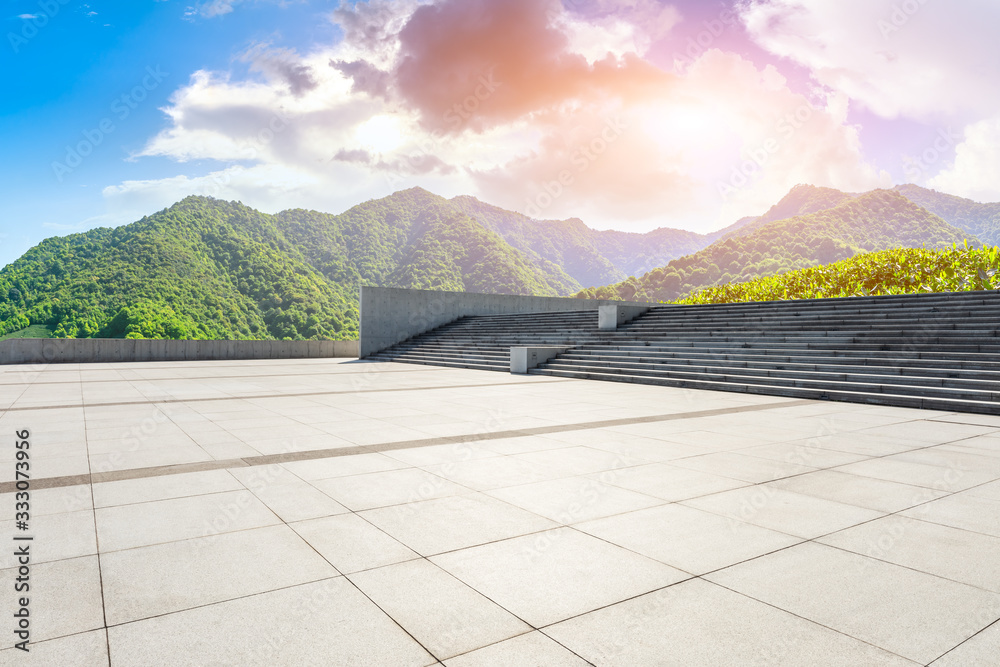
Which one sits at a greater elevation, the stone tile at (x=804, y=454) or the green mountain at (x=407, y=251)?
the green mountain at (x=407, y=251)

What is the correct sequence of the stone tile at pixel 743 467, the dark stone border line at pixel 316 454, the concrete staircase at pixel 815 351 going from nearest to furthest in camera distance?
1. the dark stone border line at pixel 316 454
2. the stone tile at pixel 743 467
3. the concrete staircase at pixel 815 351

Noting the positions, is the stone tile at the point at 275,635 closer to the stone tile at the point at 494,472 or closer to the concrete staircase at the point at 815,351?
the stone tile at the point at 494,472

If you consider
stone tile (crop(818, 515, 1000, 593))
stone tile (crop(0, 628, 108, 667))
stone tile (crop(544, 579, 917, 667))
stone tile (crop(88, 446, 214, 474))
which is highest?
stone tile (crop(0, 628, 108, 667))

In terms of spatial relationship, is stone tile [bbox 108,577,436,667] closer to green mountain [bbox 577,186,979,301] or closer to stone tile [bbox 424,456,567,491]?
stone tile [bbox 424,456,567,491]

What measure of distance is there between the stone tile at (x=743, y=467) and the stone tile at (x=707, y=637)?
272 cm

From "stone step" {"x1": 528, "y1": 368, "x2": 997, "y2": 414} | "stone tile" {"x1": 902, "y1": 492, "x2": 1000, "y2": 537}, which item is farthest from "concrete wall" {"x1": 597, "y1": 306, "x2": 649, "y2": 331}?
"stone tile" {"x1": 902, "y1": 492, "x2": 1000, "y2": 537}

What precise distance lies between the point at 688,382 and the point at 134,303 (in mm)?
47635

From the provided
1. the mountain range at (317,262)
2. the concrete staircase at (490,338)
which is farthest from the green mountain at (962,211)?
the concrete staircase at (490,338)

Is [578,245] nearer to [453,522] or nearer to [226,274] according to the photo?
[226,274]

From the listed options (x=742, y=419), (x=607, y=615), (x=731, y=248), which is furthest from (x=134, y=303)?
(x=731, y=248)

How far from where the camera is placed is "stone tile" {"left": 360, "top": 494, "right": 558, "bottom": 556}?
3.89 meters

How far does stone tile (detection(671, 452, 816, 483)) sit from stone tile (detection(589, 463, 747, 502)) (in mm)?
183

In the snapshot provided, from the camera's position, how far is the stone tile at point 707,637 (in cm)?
248

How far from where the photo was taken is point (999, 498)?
4844mm
